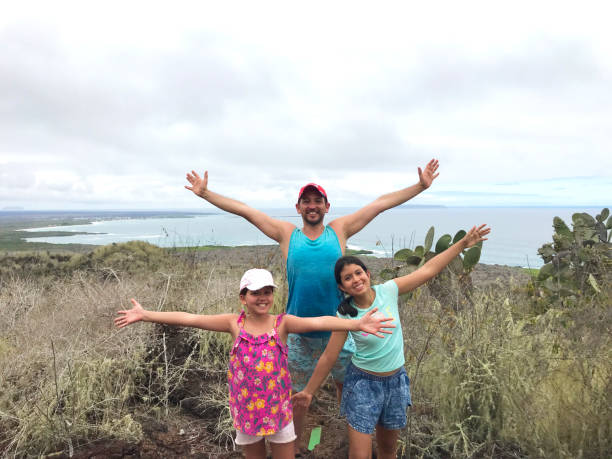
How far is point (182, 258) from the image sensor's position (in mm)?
8328

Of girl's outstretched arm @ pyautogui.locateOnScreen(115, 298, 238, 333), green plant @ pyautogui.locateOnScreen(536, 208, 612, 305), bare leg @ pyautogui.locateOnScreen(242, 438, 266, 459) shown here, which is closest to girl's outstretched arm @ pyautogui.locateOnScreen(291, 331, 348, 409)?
bare leg @ pyautogui.locateOnScreen(242, 438, 266, 459)

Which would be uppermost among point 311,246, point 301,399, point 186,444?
point 311,246

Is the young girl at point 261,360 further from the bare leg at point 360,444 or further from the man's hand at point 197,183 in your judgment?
the man's hand at point 197,183

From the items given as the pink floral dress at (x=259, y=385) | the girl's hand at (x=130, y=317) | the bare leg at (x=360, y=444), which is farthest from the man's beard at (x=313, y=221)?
the bare leg at (x=360, y=444)

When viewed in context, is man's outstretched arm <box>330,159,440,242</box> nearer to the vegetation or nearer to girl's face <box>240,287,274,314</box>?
girl's face <box>240,287,274,314</box>

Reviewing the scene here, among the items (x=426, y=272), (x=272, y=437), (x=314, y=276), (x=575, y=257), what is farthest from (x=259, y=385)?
(x=575, y=257)

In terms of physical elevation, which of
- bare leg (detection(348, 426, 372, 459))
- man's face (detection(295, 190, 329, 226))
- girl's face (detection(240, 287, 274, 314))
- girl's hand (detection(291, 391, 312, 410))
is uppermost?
man's face (detection(295, 190, 329, 226))

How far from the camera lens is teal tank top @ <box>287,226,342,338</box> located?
2.93m

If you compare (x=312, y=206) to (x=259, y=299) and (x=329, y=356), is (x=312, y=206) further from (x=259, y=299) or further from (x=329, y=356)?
(x=329, y=356)

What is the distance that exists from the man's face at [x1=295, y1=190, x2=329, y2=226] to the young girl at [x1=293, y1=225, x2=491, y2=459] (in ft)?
1.60

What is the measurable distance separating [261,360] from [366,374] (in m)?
0.65

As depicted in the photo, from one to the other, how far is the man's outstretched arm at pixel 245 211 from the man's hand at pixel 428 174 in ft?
3.52

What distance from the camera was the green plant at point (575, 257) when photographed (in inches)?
204

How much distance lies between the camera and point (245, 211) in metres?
3.28
